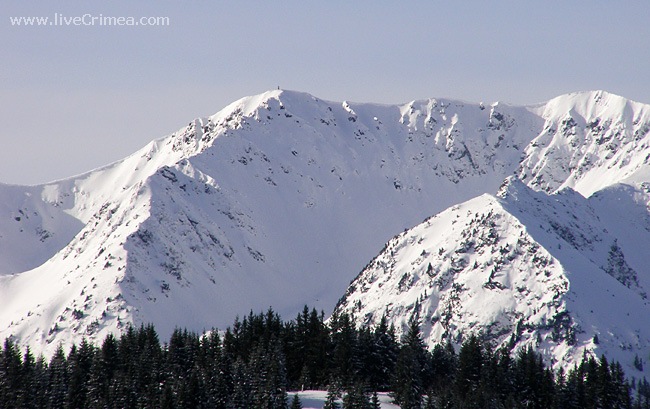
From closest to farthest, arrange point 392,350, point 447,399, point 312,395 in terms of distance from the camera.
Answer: point 447,399
point 312,395
point 392,350

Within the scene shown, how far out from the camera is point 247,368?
144875 mm

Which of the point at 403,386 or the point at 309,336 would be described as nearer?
the point at 403,386

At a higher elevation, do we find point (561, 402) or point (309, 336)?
point (309, 336)

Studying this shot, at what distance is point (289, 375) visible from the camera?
167375 mm

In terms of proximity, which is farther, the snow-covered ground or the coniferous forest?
the snow-covered ground

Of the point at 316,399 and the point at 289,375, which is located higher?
the point at 289,375

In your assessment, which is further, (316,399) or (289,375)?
(289,375)

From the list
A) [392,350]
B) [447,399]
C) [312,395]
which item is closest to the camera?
[447,399]

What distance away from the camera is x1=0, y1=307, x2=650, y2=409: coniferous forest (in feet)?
465

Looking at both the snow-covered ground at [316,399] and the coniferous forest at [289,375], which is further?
the snow-covered ground at [316,399]

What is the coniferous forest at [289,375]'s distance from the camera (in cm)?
14162

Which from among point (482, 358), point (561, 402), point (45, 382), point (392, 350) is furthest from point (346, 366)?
point (45, 382)

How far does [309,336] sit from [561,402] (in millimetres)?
40104

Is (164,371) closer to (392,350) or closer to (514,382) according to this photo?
(392,350)
